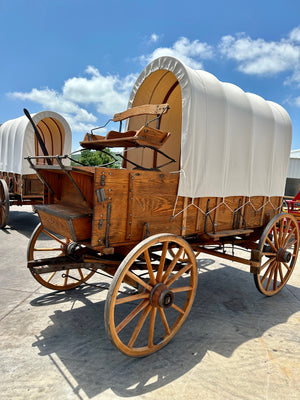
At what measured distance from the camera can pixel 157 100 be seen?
3.91 m

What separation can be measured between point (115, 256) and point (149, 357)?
1063 mm

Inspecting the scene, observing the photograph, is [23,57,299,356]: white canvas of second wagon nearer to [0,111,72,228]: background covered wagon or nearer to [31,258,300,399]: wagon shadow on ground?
[31,258,300,399]: wagon shadow on ground

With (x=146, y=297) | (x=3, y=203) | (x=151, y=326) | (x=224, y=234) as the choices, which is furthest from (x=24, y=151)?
(x=151, y=326)

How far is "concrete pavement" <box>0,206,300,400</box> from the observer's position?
222cm

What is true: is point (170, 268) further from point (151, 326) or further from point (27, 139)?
point (27, 139)

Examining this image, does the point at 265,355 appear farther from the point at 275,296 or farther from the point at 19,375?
the point at 19,375

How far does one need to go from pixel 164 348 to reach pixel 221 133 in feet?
7.72

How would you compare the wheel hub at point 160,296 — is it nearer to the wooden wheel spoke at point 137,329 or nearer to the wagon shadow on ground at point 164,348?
the wooden wheel spoke at point 137,329

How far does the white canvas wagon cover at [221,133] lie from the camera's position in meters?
2.97

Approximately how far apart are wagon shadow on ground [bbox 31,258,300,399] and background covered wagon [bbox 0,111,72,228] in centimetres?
449

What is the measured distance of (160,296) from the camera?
8.46ft

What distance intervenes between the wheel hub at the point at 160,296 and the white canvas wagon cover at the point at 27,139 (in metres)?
5.96

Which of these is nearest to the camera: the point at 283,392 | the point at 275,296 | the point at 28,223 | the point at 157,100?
the point at 283,392

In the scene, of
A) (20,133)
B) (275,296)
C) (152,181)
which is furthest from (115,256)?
(20,133)
